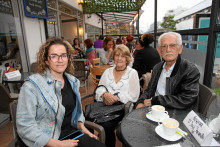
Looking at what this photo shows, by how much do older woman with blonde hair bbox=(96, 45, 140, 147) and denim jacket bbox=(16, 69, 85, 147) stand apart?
2.57ft

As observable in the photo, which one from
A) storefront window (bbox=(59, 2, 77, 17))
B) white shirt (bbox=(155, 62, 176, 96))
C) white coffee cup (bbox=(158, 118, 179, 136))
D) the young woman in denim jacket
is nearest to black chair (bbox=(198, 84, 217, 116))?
white shirt (bbox=(155, 62, 176, 96))

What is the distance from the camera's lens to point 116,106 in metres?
1.84

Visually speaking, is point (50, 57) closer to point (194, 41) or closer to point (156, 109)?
point (156, 109)

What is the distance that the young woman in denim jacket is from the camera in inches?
43.6

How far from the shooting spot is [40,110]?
1.17m

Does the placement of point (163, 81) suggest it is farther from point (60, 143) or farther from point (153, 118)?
point (60, 143)

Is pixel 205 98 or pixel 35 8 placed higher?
pixel 35 8

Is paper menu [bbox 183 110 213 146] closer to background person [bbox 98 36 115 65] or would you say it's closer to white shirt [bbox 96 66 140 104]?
white shirt [bbox 96 66 140 104]

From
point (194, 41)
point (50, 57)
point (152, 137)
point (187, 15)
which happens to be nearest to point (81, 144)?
point (152, 137)

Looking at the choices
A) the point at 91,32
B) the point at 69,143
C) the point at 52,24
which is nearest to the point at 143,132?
the point at 69,143

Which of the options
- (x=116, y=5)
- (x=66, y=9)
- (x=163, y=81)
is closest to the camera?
(x=163, y=81)

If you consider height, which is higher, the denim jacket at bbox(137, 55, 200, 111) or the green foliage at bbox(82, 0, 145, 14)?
the green foliage at bbox(82, 0, 145, 14)

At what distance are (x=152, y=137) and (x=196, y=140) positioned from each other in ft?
0.93

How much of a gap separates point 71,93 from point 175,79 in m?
1.09
